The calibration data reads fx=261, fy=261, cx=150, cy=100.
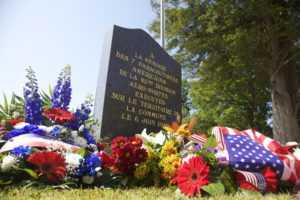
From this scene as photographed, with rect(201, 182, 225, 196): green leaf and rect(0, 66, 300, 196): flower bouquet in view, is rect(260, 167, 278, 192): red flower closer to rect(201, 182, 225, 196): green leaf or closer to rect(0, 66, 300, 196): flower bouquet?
rect(0, 66, 300, 196): flower bouquet

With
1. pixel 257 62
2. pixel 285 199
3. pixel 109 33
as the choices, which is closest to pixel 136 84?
pixel 109 33

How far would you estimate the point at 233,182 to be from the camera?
249cm

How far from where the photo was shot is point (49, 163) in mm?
2416

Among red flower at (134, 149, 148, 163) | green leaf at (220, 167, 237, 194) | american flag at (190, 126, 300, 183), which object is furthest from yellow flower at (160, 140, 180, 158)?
green leaf at (220, 167, 237, 194)

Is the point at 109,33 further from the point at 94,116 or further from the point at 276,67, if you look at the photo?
the point at 276,67

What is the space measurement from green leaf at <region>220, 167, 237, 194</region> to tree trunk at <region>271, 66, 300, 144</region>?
25.8 feet

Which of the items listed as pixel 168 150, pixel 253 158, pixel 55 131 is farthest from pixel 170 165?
pixel 55 131

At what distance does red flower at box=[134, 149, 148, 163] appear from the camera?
283 cm

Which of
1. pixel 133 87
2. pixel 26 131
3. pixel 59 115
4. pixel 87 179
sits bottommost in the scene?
pixel 87 179

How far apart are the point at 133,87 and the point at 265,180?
3265mm

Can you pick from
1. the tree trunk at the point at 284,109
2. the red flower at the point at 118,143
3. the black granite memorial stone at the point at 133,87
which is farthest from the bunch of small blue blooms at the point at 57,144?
the tree trunk at the point at 284,109

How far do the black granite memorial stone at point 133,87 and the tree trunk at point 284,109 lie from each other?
516 centimetres

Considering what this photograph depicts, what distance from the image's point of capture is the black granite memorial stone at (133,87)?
184 inches

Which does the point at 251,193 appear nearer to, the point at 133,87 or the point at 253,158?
the point at 253,158
